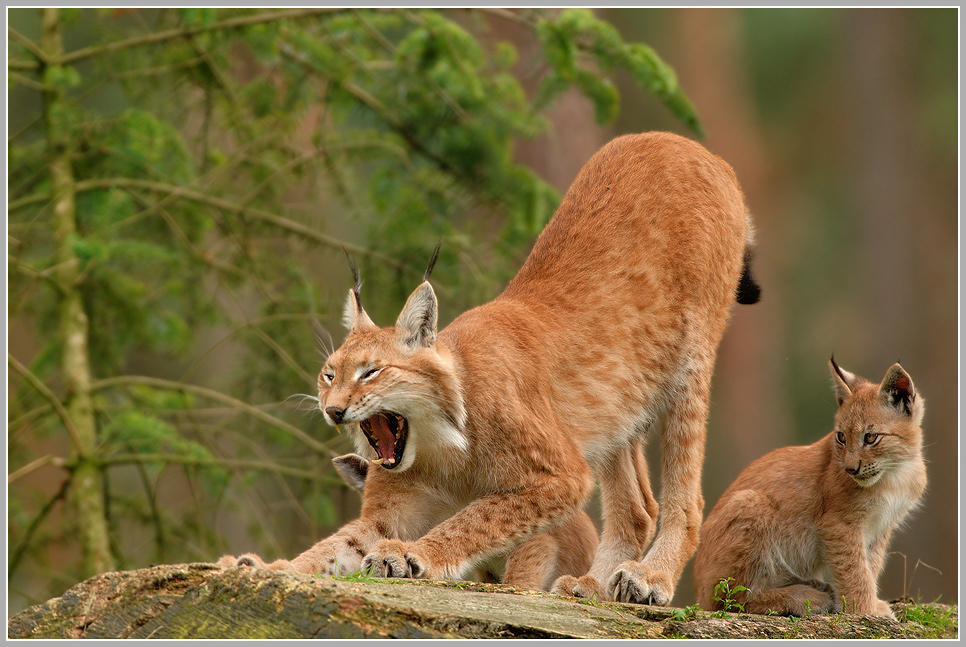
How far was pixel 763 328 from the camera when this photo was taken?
21438 mm

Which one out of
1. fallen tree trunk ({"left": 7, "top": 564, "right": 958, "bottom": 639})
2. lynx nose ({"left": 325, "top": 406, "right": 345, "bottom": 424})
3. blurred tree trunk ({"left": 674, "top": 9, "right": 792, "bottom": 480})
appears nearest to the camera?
fallen tree trunk ({"left": 7, "top": 564, "right": 958, "bottom": 639})

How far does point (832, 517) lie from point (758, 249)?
13.3m

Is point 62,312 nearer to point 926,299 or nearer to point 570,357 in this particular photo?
point 570,357

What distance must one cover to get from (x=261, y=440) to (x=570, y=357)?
4.39 m

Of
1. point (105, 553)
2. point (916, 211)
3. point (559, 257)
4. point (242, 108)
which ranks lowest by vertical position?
point (105, 553)

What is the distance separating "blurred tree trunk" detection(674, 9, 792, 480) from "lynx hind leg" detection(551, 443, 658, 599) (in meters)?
12.0

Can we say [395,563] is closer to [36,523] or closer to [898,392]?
[898,392]

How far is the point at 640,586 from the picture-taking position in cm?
546

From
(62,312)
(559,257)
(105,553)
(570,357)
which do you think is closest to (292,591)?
(570,357)

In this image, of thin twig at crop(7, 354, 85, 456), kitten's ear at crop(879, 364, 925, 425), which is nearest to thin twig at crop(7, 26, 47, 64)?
thin twig at crop(7, 354, 85, 456)

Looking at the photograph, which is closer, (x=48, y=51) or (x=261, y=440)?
(x=48, y=51)

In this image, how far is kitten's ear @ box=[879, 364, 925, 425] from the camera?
225 inches

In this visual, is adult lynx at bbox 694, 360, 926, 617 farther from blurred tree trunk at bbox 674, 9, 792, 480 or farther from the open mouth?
blurred tree trunk at bbox 674, 9, 792, 480

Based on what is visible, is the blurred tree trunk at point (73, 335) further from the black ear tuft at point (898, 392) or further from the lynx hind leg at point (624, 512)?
the black ear tuft at point (898, 392)
